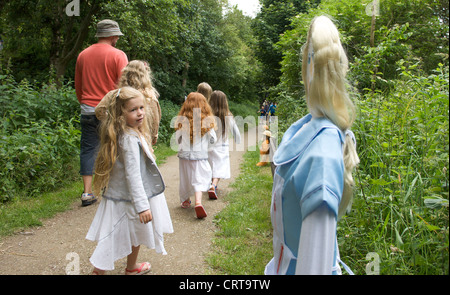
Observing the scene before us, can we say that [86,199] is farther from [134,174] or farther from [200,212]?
[134,174]

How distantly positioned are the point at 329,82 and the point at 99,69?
4181mm

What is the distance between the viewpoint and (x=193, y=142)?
5480 millimetres

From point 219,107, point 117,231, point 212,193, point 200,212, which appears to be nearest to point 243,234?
point 200,212

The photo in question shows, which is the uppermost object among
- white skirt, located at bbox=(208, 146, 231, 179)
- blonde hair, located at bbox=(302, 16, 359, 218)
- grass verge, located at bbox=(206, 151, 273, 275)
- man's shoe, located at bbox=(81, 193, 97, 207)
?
blonde hair, located at bbox=(302, 16, 359, 218)

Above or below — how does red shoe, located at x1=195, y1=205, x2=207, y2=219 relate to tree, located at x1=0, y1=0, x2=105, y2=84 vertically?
below

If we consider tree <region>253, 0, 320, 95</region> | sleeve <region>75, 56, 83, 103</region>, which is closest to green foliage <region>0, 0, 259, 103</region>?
tree <region>253, 0, 320, 95</region>

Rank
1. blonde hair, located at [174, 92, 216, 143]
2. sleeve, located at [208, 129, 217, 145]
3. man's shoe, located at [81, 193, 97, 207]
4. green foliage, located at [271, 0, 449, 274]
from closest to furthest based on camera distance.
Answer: green foliage, located at [271, 0, 449, 274] → man's shoe, located at [81, 193, 97, 207] → blonde hair, located at [174, 92, 216, 143] → sleeve, located at [208, 129, 217, 145]

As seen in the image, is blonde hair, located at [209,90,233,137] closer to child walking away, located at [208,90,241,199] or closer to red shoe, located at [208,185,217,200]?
child walking away, located at [208,90,241,199]

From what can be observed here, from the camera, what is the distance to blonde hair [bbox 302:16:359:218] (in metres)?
1.33

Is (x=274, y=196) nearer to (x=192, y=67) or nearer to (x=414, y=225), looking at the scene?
(x=414, y=225)

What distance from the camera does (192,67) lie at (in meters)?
25.8

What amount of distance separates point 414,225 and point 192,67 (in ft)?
80.1

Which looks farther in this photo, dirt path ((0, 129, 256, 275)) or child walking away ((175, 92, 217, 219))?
child walking away ((175, 92, 217, 219))
